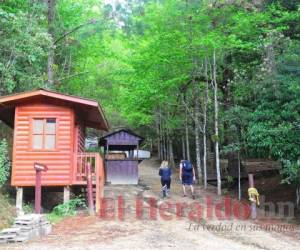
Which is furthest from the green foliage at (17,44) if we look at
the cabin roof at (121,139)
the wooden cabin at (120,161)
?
the wooden cabin at (120,161)

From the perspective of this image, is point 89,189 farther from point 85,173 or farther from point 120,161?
point 120,161

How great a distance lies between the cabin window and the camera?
572 inches

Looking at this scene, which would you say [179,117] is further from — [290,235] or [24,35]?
[290,235]

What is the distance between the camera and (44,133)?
14.6 meters

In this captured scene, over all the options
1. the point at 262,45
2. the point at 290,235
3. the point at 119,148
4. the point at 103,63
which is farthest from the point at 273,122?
the point at 103,63

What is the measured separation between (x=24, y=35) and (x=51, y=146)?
4656mm

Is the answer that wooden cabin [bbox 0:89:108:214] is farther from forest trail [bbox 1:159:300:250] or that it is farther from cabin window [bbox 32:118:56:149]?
forest trail [bbox 1:159:300:250]

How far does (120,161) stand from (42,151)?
9.34 meters

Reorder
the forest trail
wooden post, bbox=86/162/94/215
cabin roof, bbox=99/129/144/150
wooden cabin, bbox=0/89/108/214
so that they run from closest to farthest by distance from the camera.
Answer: the forest trail
wooden post, bbox=86/162/94/215
wooden cabin, bbox=0/89/108/214
cabin roof, bbox=99/129/144/150

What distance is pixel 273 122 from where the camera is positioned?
49.0 feet

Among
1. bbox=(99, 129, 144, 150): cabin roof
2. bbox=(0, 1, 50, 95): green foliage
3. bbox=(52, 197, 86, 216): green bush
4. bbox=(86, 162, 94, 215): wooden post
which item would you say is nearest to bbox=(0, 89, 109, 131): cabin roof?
bbox=(0, 1, 50, 95): green foliage

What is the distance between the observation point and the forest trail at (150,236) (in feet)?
30.8

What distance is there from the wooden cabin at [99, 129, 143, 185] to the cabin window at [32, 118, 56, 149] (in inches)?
349

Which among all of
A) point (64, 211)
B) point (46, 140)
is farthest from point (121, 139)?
point (64, 211)
